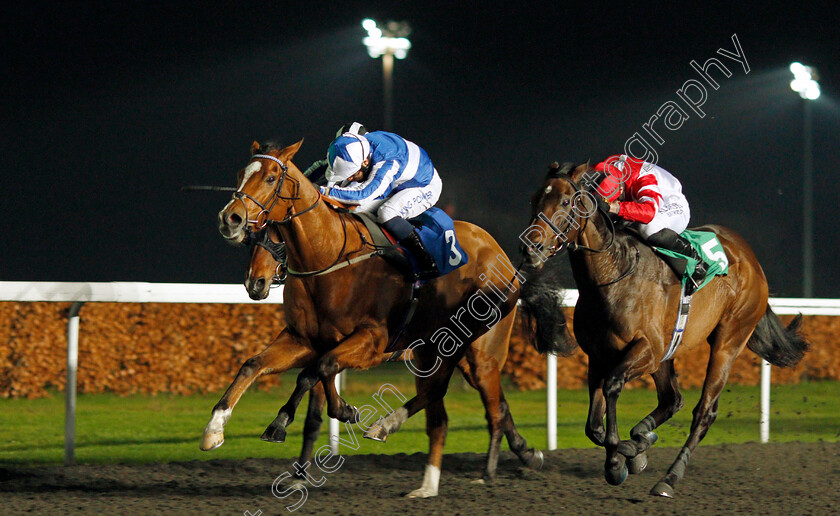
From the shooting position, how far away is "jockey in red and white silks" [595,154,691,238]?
3688 millimetres

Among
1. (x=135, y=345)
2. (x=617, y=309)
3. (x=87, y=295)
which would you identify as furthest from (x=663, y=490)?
(x=135, y=345)

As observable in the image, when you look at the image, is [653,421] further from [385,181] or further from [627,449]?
[385,181]

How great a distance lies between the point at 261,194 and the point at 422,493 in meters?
1.57

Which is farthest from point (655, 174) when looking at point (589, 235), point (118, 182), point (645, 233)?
point (118, 182)

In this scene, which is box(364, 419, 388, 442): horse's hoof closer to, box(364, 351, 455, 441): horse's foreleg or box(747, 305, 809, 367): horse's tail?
box(364, 351, 455, 441): horse's foreleg

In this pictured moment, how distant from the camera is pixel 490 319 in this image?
13.5 feet

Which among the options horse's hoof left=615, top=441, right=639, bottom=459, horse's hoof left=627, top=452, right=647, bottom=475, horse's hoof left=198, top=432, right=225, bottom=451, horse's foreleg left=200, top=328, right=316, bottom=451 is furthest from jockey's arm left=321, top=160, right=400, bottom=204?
horse's hoof left=627, top=452, right=647, bottom=475

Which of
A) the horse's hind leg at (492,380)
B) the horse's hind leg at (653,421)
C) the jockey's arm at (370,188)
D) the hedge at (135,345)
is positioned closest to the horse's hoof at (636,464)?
the horse's hind leg at (653,421)

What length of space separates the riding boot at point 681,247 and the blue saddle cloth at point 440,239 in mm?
953

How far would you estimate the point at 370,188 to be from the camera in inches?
141

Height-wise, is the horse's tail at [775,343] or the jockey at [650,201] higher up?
the jockey at [650,201]

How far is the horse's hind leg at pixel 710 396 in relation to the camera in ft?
12.8

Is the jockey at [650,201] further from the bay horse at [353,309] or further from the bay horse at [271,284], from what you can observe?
the bay horse at [271,284]

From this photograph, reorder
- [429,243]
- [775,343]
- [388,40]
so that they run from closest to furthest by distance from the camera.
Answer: [429,243], [775,343], [388,40]
